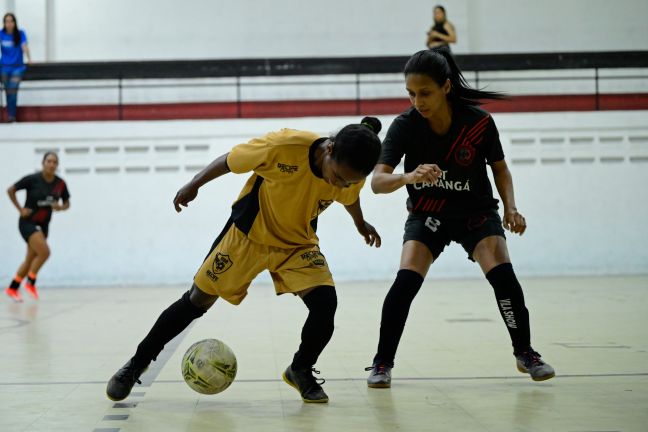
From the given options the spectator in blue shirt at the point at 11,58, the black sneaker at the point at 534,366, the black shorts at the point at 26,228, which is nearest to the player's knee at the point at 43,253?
the black shorts at the point at 26,228

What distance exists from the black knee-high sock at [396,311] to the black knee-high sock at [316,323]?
21.7 inches

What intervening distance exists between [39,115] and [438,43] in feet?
24.1

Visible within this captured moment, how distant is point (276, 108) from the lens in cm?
1608

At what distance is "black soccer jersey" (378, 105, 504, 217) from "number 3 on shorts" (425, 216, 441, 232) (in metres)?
0.04

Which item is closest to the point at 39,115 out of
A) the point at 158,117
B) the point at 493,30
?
the point at 158,117

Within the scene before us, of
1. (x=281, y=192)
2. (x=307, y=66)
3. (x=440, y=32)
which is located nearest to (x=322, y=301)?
(x=281, y=192)

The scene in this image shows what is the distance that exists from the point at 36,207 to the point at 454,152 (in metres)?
8.39

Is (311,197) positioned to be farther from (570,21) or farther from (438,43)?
(570,21)

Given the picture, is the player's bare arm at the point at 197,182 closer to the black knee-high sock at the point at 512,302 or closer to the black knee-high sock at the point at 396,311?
the black knee-high sock at the point at 396,311

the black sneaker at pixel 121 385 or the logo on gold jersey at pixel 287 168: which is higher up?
the logo on gold jersey at pixel 287 168

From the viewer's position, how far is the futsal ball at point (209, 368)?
4070mm

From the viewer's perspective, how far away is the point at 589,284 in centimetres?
1239

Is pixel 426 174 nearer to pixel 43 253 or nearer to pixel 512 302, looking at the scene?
pixel 512 302

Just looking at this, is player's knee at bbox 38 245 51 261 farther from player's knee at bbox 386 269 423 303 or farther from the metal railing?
player's knee at bbox 386 269 423 303
